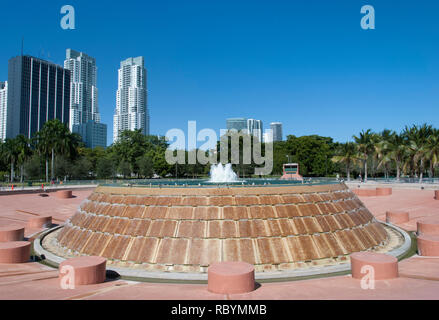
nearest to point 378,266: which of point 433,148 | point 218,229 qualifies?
point 218,229

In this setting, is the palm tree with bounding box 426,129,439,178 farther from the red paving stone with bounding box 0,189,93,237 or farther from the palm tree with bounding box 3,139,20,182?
the palm tree with bounding box 3,139,20,182

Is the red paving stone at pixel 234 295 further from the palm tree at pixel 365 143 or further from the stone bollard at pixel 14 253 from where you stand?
the palm tree at pixel 365 143

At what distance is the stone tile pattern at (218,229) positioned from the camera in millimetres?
17234

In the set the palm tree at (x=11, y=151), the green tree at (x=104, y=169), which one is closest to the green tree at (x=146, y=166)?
the green tree at (x=104, y=169)

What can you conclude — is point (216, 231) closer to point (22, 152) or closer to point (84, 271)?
point (84, 271)

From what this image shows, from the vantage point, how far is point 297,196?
20250 millimetres

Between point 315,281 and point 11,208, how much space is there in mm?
37882

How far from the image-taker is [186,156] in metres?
90.9

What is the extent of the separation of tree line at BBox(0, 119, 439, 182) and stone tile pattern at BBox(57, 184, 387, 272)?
47.2 meters

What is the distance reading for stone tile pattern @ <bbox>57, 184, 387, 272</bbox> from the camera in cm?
1723

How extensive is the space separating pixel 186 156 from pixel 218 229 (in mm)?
73942

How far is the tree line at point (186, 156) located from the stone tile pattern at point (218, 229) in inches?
1857
